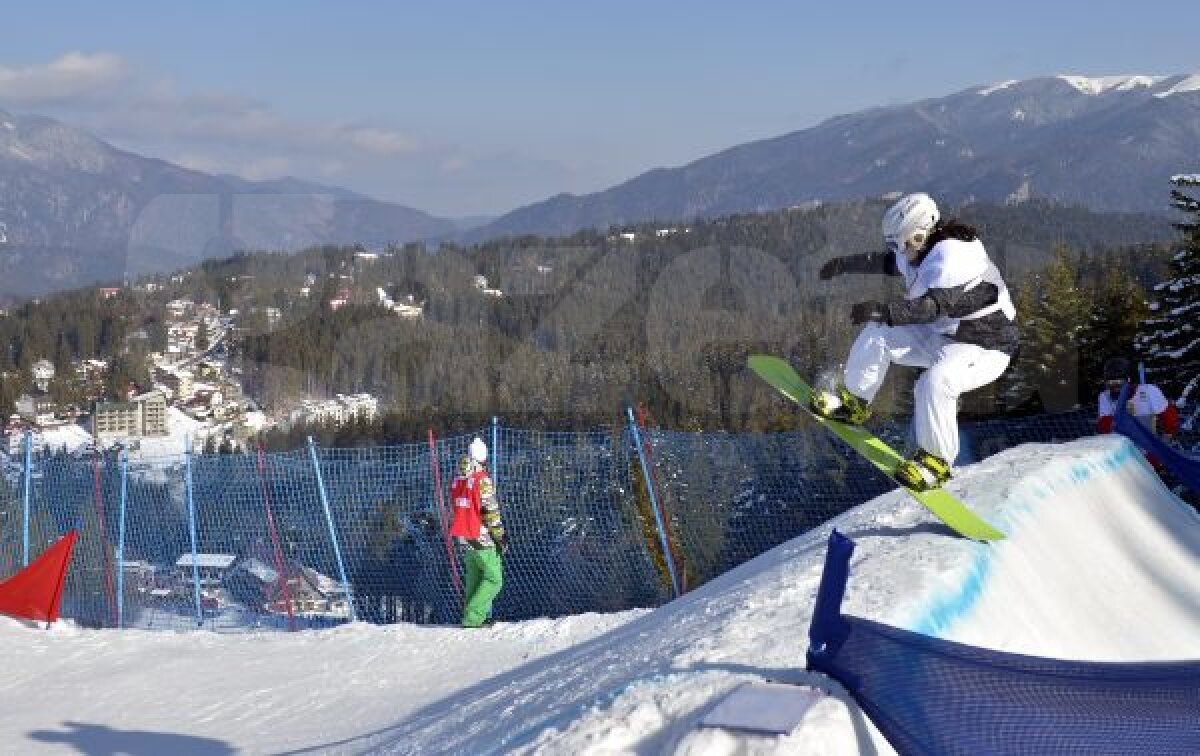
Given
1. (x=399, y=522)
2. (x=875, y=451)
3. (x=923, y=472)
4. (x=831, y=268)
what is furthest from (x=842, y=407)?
(x=399, y=522)

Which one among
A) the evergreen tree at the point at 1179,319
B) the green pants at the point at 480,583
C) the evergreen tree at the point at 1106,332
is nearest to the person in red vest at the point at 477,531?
the green pants at the point at 480,583

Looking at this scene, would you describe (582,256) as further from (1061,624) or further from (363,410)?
(1061,624)

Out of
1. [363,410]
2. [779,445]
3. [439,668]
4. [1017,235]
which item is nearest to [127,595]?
[439,668]

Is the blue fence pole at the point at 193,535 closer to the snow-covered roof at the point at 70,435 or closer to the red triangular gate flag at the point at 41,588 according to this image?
the red triangular gate flag at the point at 41,588

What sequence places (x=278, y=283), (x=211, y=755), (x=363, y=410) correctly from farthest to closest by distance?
(x=278, y=283) → (x=363, y=410) → (x=211, y=755)

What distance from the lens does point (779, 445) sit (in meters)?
16.2

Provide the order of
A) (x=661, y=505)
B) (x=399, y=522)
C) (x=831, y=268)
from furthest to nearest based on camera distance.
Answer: (x=399, y=522), (x=661, y=505), (x=831, y=268)

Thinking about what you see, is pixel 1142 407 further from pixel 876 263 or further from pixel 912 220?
pixel 912 220

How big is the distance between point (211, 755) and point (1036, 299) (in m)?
39.6

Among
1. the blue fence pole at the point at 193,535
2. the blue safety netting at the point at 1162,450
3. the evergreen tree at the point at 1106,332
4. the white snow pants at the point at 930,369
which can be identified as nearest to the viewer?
the white snow pants at the point at 930,369

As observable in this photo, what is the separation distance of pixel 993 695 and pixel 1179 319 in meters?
23.0

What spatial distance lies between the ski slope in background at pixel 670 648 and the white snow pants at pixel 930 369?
38 cm

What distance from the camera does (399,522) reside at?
17.5m

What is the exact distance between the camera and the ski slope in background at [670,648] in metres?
3.48
